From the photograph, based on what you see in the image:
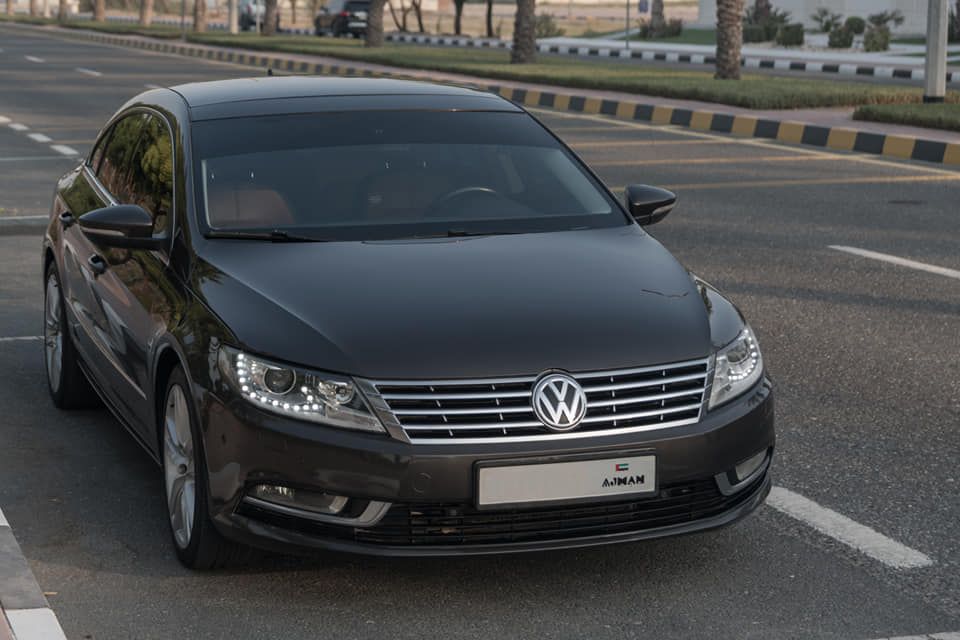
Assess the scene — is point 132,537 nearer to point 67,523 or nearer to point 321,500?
point 67,523

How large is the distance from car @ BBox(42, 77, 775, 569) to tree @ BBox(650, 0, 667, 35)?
152 ft

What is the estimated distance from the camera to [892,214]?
41.2ft

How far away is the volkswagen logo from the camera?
427cm

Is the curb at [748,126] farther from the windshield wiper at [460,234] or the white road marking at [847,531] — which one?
the white road marking at [847,531]

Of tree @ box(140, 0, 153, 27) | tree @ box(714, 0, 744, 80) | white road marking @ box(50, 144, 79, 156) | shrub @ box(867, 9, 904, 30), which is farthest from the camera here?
tree @ box(140, 0, 153, 27)

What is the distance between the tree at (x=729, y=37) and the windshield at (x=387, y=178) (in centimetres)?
2032

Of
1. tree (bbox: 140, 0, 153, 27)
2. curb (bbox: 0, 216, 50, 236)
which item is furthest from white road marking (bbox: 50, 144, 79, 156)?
tree (bbox: 140, 0, 153, 27)

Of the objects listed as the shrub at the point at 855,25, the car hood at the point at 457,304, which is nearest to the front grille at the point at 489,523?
the car hood at the point at 457,304

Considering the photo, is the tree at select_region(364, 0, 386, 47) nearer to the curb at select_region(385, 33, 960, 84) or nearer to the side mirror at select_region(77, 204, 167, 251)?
the curb at select_region(385, 33, 960, 84)

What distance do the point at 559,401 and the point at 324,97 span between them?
2.13m

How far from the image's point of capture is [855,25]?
146 ft

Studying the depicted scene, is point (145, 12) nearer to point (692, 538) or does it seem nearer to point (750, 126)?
point (750, 126)

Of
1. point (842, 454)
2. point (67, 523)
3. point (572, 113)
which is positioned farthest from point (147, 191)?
point (572, 113)

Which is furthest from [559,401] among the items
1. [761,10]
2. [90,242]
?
[761,10]
